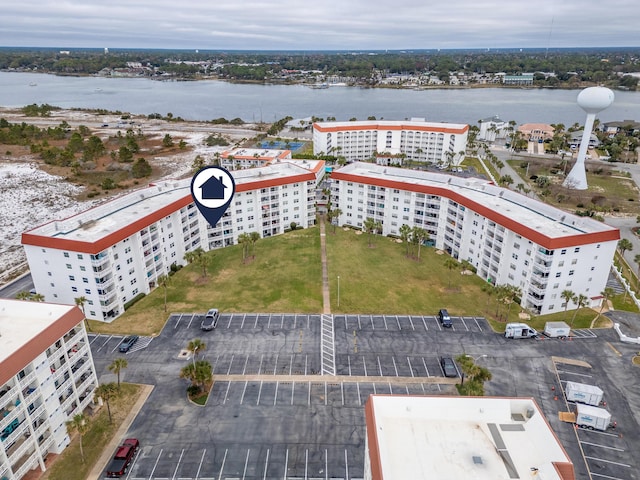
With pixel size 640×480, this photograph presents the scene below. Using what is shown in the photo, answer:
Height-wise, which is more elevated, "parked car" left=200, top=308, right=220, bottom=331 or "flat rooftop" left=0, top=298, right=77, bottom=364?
"flat rooftop" left=0, top=298, right=77, bottom=364

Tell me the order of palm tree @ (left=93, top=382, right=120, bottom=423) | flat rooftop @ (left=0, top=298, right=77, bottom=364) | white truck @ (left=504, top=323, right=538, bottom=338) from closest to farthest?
flat rooftop @ (left=0, top=298, right=77, bottom=364) → palm tree @ (left=93, top=382, right=120, bottom=423) → white truck @ (left=504, top=323, right=538, bottom=338)

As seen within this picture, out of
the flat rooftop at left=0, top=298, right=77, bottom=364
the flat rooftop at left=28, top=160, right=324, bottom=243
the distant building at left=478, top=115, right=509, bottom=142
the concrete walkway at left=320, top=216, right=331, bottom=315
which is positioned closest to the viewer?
the flat rooftop at left=0, top=298, right=77, bottom=364

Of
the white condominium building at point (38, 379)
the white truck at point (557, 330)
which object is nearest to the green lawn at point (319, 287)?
the white truck at point (557, 330)

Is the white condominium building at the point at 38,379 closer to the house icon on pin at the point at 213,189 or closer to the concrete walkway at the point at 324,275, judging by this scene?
the house icon on pin at the point at 213,189

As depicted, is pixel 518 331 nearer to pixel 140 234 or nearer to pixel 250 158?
pixel 140 234

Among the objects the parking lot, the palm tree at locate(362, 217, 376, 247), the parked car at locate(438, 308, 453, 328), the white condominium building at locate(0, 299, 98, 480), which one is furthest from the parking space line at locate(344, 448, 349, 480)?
the palm tree at locate(362, 217, 376, 247)

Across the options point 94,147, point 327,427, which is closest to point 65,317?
point 327,427

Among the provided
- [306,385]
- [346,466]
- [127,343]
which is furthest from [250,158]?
[346,466]

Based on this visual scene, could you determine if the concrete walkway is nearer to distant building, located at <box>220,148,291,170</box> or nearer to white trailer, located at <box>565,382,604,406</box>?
white trailer, located at <box>565,382,604,406</box>
